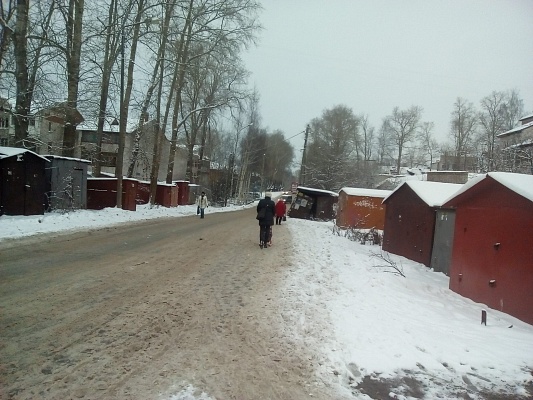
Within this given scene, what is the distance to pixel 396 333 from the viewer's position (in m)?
5.34

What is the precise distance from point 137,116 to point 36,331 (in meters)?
23.6

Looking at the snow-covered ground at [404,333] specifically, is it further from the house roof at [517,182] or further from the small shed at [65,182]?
the small shed at [65,182]

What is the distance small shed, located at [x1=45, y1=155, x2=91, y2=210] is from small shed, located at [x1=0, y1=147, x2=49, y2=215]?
4.60ft

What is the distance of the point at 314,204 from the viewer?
115 feet

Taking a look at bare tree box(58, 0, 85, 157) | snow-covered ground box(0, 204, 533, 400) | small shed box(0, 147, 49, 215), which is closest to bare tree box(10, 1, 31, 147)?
bare tree box(58, 0, 85, 157)

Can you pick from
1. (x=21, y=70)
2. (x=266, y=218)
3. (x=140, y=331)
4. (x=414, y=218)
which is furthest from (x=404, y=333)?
(x=21, y=70)

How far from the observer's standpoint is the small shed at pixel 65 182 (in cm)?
1616

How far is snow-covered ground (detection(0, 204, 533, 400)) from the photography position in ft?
14.1

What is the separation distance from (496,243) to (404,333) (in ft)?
11.7

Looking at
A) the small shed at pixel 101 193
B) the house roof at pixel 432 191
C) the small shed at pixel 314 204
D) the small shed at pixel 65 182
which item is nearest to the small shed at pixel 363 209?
the small shed at pixel 314 204

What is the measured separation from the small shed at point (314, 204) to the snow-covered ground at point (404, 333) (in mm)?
25370

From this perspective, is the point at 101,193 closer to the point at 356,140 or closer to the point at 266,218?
the point at 266,218

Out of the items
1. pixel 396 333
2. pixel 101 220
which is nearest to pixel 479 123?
pixel 101 220

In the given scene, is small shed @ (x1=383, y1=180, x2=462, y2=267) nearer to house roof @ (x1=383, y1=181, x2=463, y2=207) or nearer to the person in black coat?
house roof @ (x1=383, y1=181, x2=463, y2=207)
